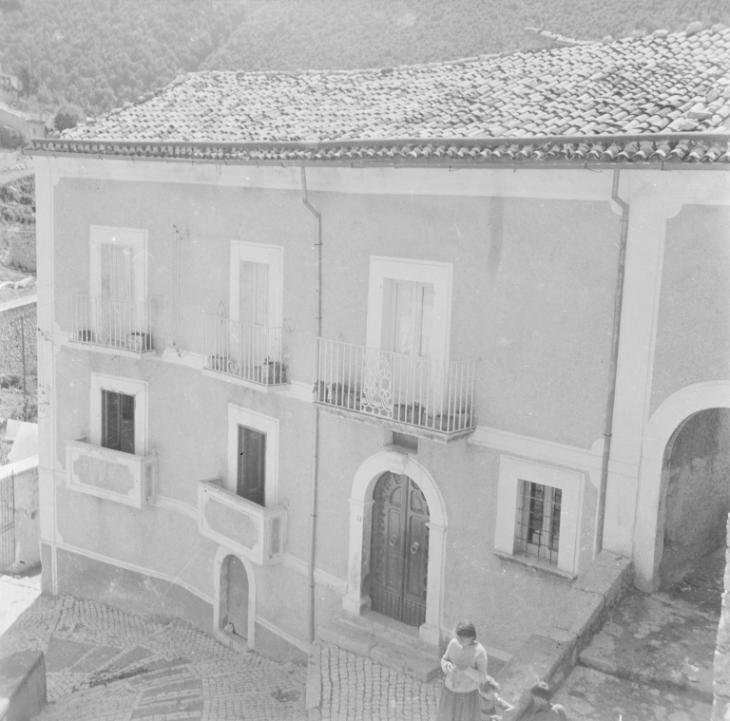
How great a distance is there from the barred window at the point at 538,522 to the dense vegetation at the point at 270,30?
9872 mm

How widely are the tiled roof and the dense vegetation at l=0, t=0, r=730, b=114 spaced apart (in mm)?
4415

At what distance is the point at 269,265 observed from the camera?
583 inches

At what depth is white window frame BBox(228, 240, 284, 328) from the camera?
576 inches

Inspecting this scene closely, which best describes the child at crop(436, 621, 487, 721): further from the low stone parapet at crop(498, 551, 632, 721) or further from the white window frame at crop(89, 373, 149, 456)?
the white window frame at crop(89, 373, 149, 456)

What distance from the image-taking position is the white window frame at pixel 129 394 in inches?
687

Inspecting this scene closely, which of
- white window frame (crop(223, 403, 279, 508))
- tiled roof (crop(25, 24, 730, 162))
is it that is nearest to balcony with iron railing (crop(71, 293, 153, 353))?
white window frame (crop(223, 403, 279, 508))

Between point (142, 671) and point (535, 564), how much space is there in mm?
7719

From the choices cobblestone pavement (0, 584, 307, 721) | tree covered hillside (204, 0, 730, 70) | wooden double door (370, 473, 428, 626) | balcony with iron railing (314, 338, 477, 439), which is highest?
tree covered hillside (204, 0, 730, 70)

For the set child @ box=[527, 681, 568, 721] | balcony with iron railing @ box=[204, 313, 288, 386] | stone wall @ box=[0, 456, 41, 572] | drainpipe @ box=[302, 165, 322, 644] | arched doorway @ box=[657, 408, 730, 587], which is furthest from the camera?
stone wall @ box=[0, 456, 41, 572]

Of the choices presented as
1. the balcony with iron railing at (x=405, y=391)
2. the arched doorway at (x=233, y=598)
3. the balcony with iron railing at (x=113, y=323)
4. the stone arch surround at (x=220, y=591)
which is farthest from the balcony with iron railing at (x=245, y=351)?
the arched doorway at (x=233, y=598)

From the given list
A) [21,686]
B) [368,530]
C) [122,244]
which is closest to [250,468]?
[368,530]

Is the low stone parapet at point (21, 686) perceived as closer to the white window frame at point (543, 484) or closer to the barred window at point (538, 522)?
the white window frame at point (543, 484)

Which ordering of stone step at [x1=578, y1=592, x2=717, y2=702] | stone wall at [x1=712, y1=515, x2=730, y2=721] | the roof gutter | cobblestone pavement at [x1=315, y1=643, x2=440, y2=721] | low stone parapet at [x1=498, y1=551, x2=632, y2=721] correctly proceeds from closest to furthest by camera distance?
stone wall at [x1=712, y1=515, x2=730, y2=721], low stone parapet at [x1=498, y1=551, x2=632, y2=721], stone step at [x1=578, y1=592, x2=717, y2=702], the roof gutter, cobblestone pavement at [x1=315, y1=643, x2=440, y2=721]

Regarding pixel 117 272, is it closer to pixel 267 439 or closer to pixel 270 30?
Result: pixel 267 439
